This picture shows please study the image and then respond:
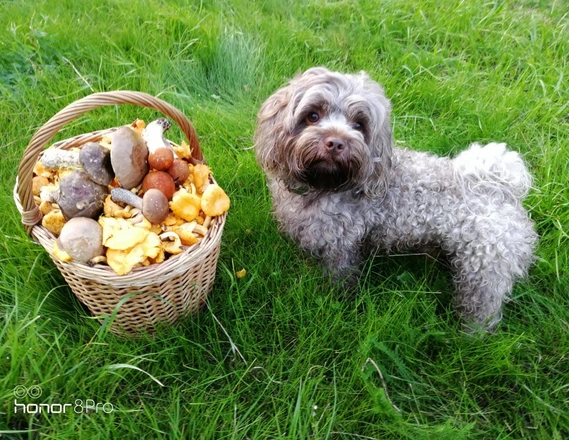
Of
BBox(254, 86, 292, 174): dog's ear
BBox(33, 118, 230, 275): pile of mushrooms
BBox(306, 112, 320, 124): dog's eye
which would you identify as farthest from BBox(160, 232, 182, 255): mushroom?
BBox(306, 112, 320, 124): dog's eye

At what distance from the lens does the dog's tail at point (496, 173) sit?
9.93 feet

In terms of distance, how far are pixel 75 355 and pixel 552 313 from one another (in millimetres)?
2941

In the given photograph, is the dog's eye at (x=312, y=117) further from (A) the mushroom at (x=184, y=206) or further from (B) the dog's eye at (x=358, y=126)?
(A) the mushroom at (x=184, y=206)

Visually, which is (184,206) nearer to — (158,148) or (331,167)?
(158,148)

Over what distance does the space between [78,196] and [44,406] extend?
1.02 meters

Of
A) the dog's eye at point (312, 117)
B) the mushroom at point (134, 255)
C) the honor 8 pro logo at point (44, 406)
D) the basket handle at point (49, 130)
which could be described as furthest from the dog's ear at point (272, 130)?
the honor 8 pro logo at point (44, 406)

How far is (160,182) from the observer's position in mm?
2523

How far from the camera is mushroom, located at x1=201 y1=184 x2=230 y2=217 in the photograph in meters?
2.58

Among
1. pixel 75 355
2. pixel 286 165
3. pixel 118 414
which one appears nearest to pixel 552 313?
pixel 286 165

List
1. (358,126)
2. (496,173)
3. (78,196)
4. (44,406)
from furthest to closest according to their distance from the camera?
(496,173) < (358,126) < (78,196) < (44,406)

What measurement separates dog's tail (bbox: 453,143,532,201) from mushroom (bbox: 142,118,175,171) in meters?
1.83

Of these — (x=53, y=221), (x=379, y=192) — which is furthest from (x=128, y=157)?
(x=379, y=192)

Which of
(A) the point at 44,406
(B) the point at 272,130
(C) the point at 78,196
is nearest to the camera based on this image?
(A) the point at 44,406

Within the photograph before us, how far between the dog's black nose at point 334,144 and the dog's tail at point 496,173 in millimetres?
970
